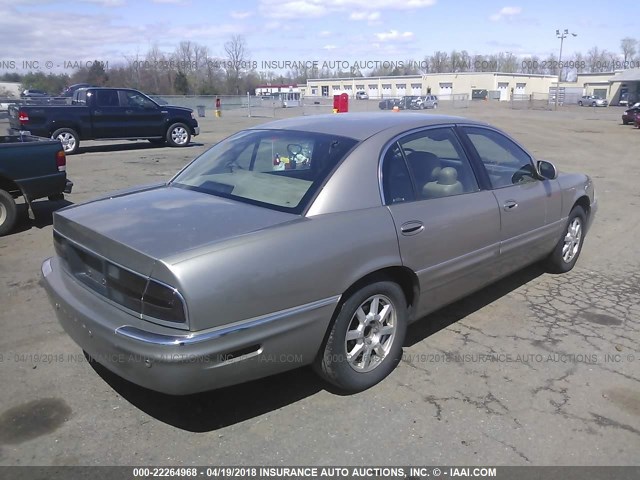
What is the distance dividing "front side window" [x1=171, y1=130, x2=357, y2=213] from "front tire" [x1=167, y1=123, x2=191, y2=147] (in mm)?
13155

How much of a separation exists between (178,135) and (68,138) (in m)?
3.33

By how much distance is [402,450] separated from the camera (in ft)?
8.92

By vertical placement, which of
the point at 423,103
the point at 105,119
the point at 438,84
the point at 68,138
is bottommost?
the point at 68,138

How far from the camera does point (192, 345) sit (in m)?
2.41

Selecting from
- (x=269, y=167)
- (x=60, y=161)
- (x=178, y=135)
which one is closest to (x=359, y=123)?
(x=269, y=167)

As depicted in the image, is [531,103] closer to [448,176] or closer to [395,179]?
[448,176]

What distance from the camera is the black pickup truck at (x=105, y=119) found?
13.9 metres

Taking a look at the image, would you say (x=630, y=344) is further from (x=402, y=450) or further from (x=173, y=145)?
(x=173, y=145)

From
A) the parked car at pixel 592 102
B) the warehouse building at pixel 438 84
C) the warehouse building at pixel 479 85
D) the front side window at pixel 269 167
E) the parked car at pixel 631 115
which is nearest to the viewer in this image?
the front side window at pixel 269 167

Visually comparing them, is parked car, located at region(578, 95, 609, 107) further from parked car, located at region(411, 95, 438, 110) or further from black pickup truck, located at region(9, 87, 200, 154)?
black pickup truck, located at region(9, 87, 200, 154)

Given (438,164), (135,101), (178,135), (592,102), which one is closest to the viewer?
(438,164)

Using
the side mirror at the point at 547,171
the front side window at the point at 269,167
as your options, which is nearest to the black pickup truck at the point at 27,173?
the front side window at the point at 269,167

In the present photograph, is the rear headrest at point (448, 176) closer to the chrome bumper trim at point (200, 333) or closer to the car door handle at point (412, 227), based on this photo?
the car door handle at point (412, 227)

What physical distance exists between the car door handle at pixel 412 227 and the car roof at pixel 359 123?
0.65 meters
